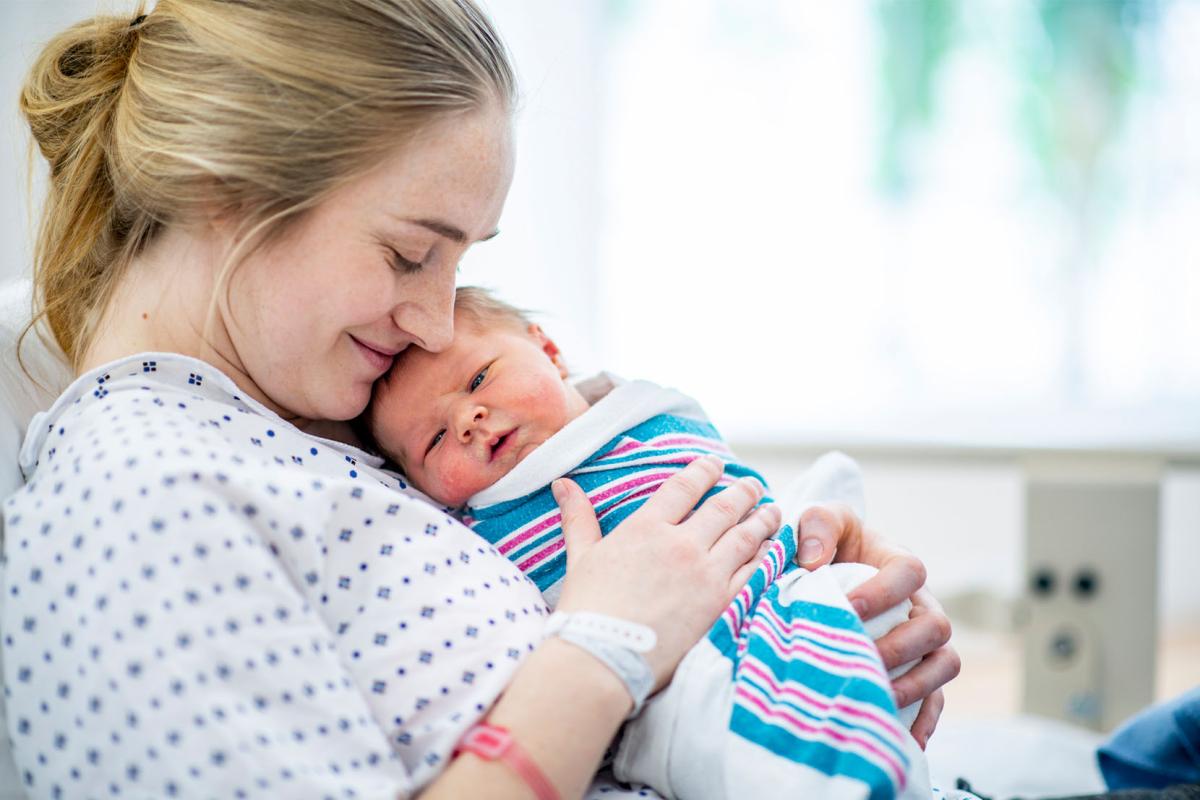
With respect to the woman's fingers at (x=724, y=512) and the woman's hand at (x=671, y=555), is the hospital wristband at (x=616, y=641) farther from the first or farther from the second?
the woman's fingers at (x=724, y=512)

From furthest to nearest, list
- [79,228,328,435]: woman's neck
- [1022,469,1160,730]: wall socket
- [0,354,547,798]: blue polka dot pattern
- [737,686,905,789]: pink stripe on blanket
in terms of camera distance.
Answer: [1022,469,1160,730]: wall socket < [79,228,328,435]: woman's neck < [737,686,905,789]: pink stripe on blanket < [0,354,547,798]: blue polka dot pattern

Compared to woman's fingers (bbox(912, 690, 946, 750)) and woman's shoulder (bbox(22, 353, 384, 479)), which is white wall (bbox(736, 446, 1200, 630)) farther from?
woman's shoulder (bbox(22, 353, 384, 479))

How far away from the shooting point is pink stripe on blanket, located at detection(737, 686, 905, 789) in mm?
875

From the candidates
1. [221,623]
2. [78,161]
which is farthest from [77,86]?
[221,623]

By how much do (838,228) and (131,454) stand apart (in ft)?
9.69

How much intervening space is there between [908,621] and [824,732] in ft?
0.75

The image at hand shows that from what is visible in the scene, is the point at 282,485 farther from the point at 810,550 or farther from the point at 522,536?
the point at 810,550

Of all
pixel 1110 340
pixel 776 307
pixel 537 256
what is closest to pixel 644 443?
pixel 537 256

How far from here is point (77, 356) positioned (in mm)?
1179

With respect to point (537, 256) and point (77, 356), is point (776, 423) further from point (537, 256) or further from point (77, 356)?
point (77, 356)

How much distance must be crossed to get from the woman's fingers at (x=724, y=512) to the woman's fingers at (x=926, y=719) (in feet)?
0.81

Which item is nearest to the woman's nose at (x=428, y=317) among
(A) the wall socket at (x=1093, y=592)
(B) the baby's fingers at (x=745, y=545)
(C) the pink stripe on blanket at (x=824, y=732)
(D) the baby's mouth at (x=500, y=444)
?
(D) the baby's mouth at (x=500, y=444)

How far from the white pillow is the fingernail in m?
0.75

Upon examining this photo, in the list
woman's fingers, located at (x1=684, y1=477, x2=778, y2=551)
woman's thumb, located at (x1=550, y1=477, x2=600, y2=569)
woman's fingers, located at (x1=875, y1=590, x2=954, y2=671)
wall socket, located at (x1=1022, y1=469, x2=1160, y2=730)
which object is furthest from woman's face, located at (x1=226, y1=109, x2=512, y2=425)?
wall socket, located at (x1=1022, y1=469, x2=1160, y2=730)
